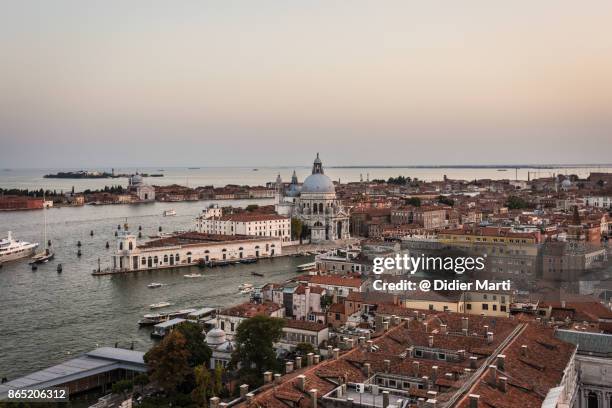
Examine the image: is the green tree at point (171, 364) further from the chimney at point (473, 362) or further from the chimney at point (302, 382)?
the chimney at point (473, 362)

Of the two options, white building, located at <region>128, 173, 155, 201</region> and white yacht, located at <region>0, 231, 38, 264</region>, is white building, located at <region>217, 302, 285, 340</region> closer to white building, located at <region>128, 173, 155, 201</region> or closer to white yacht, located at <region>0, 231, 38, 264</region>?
white yacht, located at <region>0, 231, 38, 264</region>

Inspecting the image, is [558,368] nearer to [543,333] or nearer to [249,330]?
[543,333]

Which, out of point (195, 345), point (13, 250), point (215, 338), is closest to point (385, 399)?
point (195, 345)

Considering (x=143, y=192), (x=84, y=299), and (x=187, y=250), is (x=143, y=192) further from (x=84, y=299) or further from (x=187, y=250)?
(x=84, y=299)

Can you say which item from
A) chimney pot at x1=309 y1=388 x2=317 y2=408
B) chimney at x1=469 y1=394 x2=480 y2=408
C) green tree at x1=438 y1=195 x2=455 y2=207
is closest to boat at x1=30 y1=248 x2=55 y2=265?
chimney pot at x1=309 y1=388 x2=317 y2=408

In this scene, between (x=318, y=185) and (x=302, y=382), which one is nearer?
(x=302, y=382)
